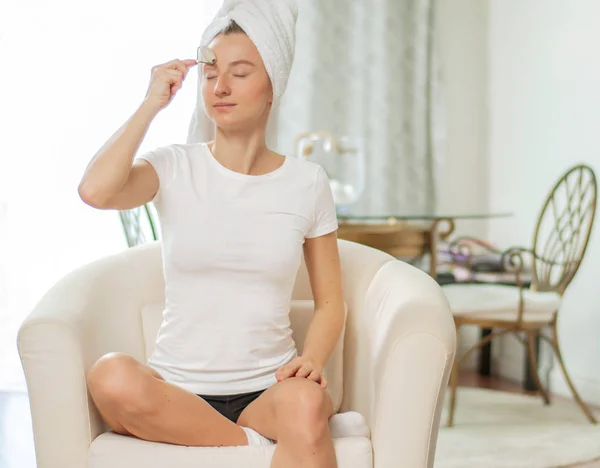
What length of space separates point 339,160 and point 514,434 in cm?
147

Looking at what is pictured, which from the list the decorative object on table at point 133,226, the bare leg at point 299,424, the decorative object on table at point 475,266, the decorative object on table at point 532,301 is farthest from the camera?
the decorative object on table at point 475,266

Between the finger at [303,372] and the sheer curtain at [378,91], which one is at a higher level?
the sheer curtain at [378,91]

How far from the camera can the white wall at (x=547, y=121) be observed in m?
3.44

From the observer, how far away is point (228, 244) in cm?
150

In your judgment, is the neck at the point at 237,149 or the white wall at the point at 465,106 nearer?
the neck at the point at 237,149

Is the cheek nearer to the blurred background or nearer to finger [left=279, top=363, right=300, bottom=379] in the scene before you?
finger [left=279, top=363, right=300, bottom=379]

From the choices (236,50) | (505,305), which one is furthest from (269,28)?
(505,305)

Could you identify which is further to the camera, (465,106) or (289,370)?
(465,106)

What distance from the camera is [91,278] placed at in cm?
168

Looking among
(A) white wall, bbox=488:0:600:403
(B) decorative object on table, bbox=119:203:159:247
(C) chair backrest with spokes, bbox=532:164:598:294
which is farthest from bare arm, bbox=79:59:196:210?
(A) white wall, bbox=488:0:600:403

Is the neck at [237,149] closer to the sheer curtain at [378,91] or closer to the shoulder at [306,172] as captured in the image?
the shoulder at [306,172]

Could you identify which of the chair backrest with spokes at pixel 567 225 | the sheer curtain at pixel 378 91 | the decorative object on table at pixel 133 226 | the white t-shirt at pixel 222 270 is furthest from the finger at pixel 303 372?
the sheer curtain at pixel 378 91

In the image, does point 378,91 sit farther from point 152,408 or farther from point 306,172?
point 152,408

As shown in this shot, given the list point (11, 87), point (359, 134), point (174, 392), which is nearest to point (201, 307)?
point (174, 392)
